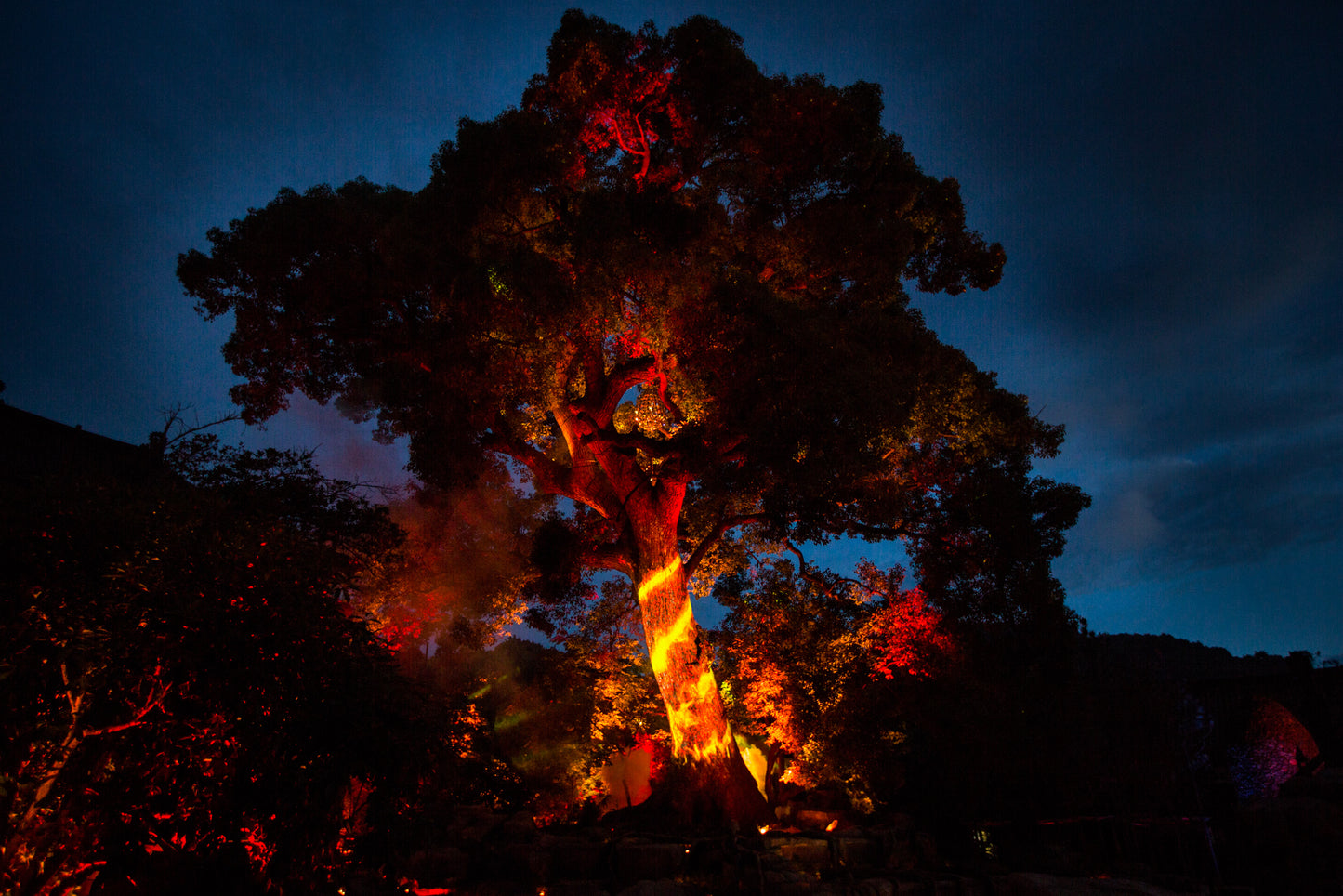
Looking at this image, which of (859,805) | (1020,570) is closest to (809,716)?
(859,805)

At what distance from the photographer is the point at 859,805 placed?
42.3 ft

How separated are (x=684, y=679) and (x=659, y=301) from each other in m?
6.84

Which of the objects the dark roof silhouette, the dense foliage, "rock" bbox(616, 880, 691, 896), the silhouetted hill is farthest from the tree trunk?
the silhouetted hill

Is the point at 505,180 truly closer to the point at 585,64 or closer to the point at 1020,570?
the point at 585,64

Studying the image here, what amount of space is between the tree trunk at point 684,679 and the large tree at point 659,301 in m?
0.05

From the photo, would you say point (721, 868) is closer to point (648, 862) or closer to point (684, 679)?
point (648, 862)

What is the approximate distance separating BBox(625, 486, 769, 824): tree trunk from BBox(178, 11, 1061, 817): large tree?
5cm

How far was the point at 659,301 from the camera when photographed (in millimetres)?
11664

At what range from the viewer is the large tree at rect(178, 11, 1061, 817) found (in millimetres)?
11359

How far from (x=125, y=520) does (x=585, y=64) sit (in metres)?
11.2

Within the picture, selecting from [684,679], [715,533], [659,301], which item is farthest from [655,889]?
[659,301]

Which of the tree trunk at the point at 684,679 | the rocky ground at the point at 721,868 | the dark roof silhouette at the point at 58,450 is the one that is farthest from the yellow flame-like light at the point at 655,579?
the dark roof silhouette at the point at 58,450

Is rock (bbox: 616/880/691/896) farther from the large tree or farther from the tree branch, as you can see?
the tree branch

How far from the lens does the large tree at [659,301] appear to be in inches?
447
